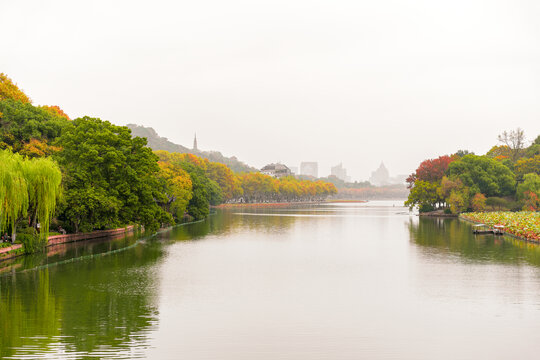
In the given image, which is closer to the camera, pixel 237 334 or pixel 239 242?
pixel 237 334

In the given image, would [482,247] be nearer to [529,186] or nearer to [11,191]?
[11,191]

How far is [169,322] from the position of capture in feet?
65.2

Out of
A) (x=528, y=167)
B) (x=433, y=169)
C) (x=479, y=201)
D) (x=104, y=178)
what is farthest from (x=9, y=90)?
(x=528, y=167)

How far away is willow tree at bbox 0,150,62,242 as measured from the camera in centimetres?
3516

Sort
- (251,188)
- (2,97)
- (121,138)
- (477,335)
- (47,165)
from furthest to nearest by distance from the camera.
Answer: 1. (251,188)
2. (2,97)
3. (121,138)
4. (47,165)
5. (477,335)

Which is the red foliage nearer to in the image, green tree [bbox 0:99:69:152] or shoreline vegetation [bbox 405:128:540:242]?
shoreline vegetation [bbox 405:128:540:242]

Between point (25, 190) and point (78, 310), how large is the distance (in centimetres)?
1888

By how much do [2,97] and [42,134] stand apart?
13045 millimetres

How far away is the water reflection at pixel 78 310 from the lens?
16.6 m

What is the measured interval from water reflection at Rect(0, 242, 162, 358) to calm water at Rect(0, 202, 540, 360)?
73 mm

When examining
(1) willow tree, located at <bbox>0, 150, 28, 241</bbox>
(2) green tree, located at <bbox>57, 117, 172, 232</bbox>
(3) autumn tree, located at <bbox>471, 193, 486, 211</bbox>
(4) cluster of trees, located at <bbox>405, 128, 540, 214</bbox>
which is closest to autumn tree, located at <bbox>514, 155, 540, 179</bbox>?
(4) cluster of trees, located at <bbox>405, 128, 540, 214</bbox>

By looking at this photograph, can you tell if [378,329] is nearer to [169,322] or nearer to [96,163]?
[169,322]

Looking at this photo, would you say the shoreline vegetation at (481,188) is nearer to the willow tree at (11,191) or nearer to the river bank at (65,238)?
the river bank at (65,238)

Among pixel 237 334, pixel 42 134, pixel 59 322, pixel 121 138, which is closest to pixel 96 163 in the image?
pixel 121 138
